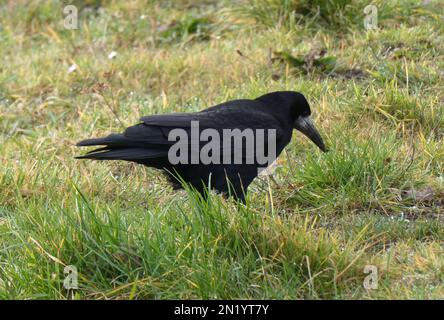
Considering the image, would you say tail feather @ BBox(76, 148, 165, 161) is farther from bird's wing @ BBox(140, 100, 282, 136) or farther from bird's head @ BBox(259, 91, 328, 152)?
bird's head @ BBox(259, 91, 328, 152)

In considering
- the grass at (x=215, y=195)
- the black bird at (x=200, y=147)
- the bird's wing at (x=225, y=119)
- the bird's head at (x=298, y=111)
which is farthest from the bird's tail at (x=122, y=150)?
the bird's head at (x=298, y=111)

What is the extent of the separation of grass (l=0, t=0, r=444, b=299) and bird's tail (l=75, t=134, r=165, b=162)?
0.29m

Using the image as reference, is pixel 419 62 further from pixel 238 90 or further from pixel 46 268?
pixel 46 268

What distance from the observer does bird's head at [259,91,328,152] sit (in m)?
5.21

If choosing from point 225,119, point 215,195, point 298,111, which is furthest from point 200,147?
point 298,111

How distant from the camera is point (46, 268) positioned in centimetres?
377

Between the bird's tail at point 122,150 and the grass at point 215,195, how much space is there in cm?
29

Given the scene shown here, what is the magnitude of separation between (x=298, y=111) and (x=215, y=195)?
44.6 inches

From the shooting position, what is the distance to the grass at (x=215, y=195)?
3.73m

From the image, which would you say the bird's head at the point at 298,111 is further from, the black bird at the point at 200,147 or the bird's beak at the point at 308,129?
the black bird at the point at 200,147

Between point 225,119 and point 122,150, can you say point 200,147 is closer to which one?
point 225,119

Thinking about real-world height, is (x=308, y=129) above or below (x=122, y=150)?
below

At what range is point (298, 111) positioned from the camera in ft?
17.2
